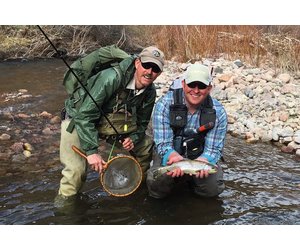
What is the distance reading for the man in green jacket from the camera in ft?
13.4

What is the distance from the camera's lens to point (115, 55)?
435 centimetres

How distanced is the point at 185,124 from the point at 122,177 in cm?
90

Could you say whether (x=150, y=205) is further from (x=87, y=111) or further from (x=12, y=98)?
(x=12, y=98)

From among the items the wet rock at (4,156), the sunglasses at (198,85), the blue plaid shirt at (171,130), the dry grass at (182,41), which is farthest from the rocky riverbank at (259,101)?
the wet rock at (4,156)

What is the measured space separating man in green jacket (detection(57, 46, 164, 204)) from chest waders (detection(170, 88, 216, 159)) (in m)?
0.38

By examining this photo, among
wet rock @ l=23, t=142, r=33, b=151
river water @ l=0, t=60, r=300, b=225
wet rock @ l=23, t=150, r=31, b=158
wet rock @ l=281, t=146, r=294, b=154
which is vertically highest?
wet rock @ l=23, t=142, r=33, b=151

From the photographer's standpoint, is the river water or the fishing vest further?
the river water

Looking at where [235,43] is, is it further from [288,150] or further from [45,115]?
[45,115]

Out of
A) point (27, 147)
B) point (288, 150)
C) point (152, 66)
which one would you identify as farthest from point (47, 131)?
point (288, 150)

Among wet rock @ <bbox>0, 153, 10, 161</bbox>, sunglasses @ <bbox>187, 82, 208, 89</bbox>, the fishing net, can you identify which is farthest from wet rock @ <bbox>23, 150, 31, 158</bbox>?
sunglasses @ <bbox>187, 82, 208, 89</bbox>

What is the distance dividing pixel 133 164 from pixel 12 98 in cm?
609

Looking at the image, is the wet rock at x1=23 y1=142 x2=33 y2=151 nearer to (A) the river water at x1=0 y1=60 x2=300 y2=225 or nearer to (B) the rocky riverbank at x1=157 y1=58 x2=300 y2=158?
(A) the river water at x1=0 y1=60 x2=300 y2=225

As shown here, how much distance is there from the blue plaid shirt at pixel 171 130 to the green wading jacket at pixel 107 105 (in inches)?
10.0

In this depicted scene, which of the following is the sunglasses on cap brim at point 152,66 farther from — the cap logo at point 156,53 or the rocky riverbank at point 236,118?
the rocky riverbank at point 236,118
